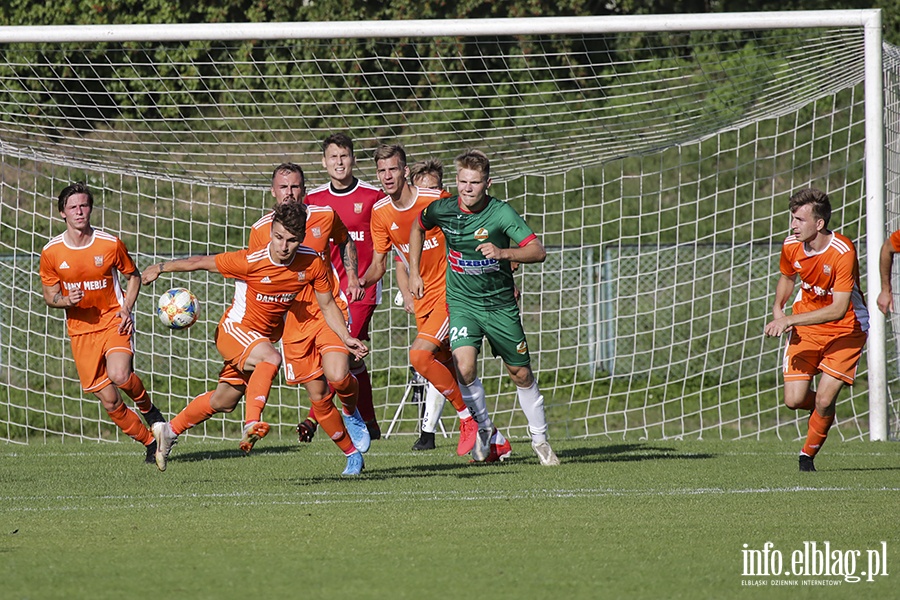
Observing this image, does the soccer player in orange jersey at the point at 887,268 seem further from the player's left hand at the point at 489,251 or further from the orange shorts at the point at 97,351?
the orange shorts at the point at 97,351

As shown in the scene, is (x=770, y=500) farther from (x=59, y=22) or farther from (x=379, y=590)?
→ (x=59, y=22)

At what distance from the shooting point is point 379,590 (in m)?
4.54

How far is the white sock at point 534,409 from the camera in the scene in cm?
856

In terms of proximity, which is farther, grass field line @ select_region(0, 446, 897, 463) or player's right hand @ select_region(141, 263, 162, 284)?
grass field line @ select_region(0, 446, 897, 463)

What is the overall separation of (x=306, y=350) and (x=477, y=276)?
4.49ft

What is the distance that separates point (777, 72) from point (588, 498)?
5.61 metres

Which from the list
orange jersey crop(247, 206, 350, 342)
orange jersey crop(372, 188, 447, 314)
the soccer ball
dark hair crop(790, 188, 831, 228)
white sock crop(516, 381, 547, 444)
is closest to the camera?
orange jersey crop(247, 206, 350, 342)

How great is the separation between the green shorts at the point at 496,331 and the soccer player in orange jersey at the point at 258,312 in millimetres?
1104

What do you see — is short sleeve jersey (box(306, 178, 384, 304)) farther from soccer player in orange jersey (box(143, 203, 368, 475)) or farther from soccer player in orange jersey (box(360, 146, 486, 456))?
→ soccer player in orange jersey (box(143, 203, 368, 475))

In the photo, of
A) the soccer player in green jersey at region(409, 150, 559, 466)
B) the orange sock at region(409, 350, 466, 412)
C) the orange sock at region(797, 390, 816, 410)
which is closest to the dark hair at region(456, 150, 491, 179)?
the soccer player in green jersey at region(409, 150, 559, 466)

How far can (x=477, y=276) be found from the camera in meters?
8.38

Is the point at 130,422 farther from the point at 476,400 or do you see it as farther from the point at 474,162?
the point at 474,162

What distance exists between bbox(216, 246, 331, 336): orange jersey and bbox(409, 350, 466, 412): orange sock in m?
1.13

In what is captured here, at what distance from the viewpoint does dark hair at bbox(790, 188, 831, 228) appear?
26.1 feet
